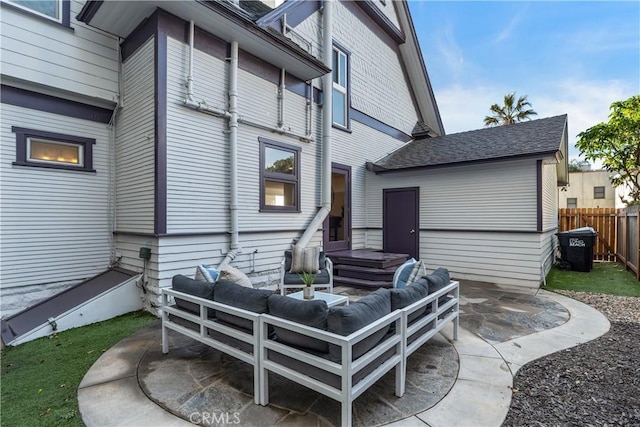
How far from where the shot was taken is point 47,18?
14.4 ft

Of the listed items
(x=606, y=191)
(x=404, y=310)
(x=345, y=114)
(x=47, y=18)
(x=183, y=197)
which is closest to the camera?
(x=404, y=310)

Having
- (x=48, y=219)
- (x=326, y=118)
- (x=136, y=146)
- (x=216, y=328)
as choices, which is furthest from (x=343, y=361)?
(x=326, y=118)

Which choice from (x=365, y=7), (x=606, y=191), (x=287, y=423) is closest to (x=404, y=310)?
(x=287, y=423)

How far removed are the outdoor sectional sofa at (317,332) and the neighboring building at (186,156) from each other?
2.09 m

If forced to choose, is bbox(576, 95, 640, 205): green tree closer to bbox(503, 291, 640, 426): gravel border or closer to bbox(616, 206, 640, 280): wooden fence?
bbox(616, 206, 640, 280): wooden fence

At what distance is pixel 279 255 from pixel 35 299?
3.91 metres

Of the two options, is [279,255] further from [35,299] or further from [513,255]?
[513,255]

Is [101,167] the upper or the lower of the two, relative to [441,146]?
lower

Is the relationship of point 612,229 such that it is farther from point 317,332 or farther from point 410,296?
point 317,332

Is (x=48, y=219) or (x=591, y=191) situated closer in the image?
(x=48, y=219)

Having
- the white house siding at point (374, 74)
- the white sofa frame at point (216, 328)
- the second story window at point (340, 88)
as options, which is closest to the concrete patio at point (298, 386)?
the white sofa frame at point (216, 328)

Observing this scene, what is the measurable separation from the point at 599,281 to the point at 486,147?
3.93m

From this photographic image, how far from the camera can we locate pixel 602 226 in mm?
9477

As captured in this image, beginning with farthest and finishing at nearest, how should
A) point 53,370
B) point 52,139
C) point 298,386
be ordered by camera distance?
1. point 52,139
2. point 53,370
3. point 298,386
